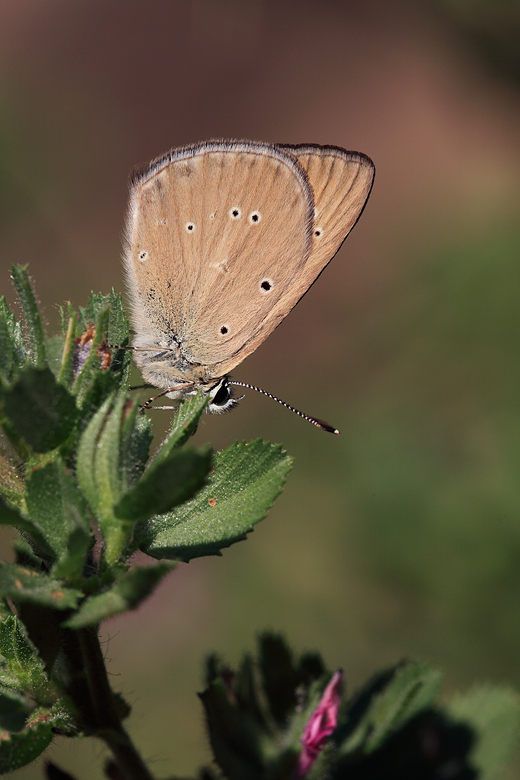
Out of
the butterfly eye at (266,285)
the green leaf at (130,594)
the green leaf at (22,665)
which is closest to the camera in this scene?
the green leaf at (130,594)

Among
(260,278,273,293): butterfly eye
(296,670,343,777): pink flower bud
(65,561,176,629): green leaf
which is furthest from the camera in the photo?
(260,278,273,293): butterfly eye

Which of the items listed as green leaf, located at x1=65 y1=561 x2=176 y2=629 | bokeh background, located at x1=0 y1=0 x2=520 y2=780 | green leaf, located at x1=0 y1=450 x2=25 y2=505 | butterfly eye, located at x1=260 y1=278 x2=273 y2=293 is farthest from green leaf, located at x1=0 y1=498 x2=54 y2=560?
butterfly eye, located at x1=260 y1=278 x2=273 y2=293

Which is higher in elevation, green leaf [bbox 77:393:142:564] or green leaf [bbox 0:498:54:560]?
green leaf [bbox 77:393:142:564]

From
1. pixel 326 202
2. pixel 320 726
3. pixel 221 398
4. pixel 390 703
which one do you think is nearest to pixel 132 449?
pixel 320 726

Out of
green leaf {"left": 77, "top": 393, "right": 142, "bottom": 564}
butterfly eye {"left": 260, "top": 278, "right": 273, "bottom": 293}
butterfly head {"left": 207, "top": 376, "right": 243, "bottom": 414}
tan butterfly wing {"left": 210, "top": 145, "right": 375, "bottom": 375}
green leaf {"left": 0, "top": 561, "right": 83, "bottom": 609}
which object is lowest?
green leaf {"left": 0, "top": 561, "right": 83, "bottom": 609}

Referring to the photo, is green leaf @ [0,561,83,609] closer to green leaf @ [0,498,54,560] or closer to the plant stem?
green leaf @ [0,498,54,560]

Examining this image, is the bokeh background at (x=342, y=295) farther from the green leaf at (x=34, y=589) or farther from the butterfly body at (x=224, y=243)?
the green leaf at (x=34, y=589)

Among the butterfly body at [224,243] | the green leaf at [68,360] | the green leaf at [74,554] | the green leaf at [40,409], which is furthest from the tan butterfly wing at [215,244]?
the green leaf at [74,554]
